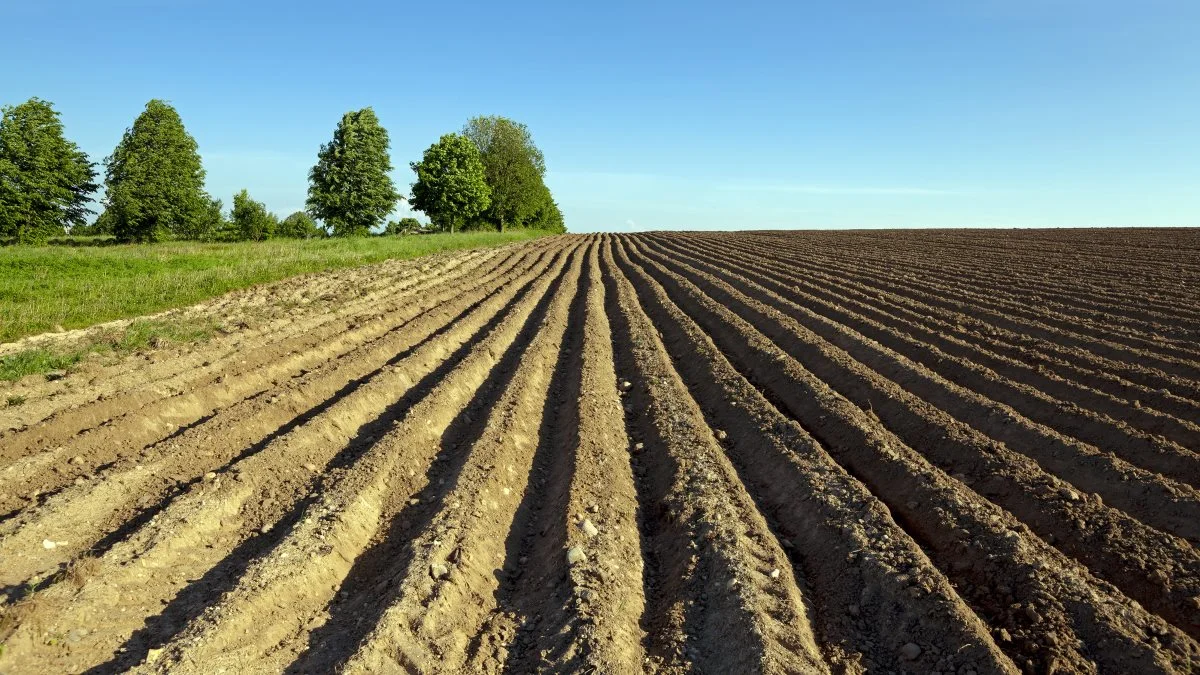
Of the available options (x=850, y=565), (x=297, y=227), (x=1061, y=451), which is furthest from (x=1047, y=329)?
(x=297, y=227)

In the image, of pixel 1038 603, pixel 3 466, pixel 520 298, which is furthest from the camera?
pixel 520 298

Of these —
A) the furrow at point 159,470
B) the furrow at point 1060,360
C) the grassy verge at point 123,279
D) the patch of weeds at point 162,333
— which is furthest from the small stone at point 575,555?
the grassy verge at point 123,279

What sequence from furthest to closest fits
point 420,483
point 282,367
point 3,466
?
point 282,367 → point 420,483 → point 3,466

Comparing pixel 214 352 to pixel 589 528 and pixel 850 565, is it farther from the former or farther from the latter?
pixel 850 565

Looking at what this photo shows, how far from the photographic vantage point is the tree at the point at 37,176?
29422mm

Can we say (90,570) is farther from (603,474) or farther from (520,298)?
(520,298)

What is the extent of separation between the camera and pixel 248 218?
56.6 meters

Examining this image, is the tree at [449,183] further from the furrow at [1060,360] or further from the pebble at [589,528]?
the pebble at [589,528]

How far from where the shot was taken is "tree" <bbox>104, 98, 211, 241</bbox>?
34.2 meters

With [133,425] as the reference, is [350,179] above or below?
above

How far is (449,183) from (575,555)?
47.4 m

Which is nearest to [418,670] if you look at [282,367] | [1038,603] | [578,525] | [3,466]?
[578,525]

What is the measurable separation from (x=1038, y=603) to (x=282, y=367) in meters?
9.30

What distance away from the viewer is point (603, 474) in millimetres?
6137
